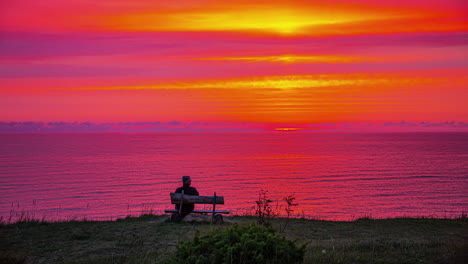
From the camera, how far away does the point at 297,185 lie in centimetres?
4388

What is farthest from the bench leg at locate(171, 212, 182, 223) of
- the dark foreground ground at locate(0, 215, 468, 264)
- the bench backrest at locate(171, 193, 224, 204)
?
the bench backrest at locate(171, 193, 224, 204)

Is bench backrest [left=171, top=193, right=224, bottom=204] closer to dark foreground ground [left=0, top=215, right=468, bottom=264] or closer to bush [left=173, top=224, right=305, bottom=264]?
dark foreground ground [left=0, top=215, right=468, bottom=264]

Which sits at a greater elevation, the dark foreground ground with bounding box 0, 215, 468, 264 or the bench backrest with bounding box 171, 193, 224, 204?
the bench backrest with bounding box 171, 193, 224, 204

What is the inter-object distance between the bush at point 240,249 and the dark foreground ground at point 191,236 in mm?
1015

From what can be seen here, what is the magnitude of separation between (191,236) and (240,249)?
6.51 m

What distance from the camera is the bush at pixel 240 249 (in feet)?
22.8

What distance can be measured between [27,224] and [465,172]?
Answer: 175ft

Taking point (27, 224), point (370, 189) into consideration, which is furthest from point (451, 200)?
point (27, 224)

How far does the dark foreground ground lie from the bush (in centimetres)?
102

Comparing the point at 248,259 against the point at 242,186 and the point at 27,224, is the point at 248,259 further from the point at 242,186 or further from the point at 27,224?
the point at 242,186

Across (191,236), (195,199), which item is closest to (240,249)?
(191,236)

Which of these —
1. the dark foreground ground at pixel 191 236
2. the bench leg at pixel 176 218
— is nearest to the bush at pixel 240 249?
the dark foreground ground at pixel 191 236

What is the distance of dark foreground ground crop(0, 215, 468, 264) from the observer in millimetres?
9602

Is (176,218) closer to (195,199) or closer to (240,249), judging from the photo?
(195,199)
